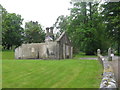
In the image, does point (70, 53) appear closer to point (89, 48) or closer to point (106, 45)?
point (89, 48)

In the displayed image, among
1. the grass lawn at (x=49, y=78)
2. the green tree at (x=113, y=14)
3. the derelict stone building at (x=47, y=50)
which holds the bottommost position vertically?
the grass lawn at (x=49, y=78)

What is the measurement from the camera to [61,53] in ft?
75.6

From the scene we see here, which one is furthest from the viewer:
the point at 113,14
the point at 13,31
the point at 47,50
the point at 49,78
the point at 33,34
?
the point at 33,34

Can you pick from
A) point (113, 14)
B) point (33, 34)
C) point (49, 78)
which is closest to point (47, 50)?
point (113, 14)

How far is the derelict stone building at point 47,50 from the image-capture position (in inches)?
883

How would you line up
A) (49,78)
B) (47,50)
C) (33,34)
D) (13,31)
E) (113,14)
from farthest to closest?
(33,34) → (13,31) → (47,50) → (113,14) → (49,78)

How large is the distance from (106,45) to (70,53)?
18283mm

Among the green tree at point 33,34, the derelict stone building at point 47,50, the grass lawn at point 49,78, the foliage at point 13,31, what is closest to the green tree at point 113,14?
the grass lawn at point 49,78

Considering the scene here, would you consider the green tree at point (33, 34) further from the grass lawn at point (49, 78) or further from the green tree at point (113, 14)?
the grass lawn at point (49, 78)

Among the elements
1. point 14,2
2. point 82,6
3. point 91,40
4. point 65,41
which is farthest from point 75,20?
point 14,2

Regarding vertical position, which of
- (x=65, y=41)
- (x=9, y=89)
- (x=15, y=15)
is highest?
(x=15, y=15)

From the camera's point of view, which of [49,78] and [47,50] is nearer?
[49,78]

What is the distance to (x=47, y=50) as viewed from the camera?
74.9ft

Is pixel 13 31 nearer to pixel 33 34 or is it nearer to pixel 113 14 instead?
pixel 33 34
